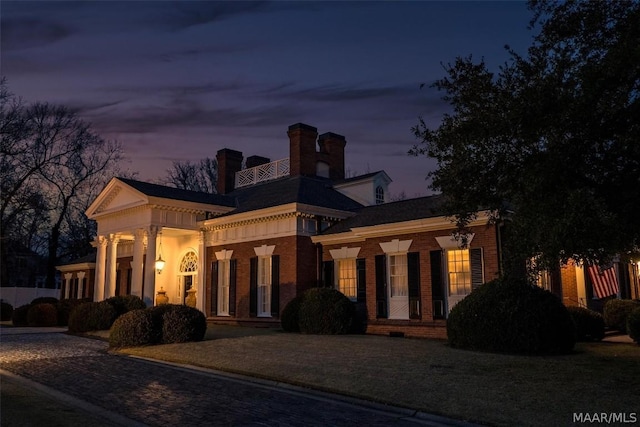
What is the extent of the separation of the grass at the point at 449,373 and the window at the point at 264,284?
8733 millimetres

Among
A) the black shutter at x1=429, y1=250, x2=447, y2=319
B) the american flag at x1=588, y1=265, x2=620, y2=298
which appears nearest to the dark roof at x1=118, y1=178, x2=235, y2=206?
the black shutter at x1=429, y1=250, x2=447, y2=319

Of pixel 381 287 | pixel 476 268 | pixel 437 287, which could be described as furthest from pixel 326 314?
pixel 476 268

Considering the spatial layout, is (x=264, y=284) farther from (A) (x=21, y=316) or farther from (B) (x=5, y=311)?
(B) (x=5, y=311)

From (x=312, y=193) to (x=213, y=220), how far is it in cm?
527

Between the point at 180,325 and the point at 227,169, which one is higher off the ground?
the point at 227,169

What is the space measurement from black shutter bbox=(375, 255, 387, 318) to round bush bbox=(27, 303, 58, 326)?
725 inches

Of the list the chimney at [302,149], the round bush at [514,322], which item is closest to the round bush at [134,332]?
the round bush at [514,322]

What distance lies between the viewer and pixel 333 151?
35.3 metres

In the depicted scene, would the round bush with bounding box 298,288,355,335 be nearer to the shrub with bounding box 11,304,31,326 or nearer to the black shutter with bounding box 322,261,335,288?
the black shutter with bounding box 322,261,335,288

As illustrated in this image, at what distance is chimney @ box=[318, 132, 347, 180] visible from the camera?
3503 cm

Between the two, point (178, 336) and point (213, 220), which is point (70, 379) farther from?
point (213, 220)

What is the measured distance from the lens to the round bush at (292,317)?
2088cm

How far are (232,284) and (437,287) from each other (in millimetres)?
11045

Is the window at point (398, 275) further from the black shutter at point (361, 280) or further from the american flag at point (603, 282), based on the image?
the american flag at point (603, 282)
